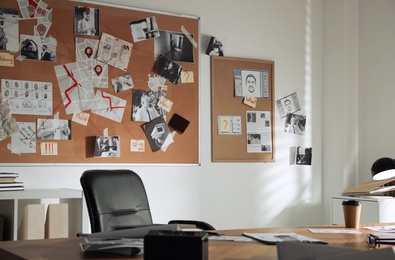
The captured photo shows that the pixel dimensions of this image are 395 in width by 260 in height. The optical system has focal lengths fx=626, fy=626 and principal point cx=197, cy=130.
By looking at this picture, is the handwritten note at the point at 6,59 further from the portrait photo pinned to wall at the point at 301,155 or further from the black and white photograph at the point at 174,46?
the portrait photo pinned to wall at the point at 301,155

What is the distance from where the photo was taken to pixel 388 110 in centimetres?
547

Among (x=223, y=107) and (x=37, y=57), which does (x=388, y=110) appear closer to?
(x=223, y=107)

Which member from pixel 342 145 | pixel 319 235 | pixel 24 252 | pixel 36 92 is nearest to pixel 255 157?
pixel 342 145

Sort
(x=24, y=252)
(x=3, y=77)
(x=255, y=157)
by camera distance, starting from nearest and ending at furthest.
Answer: (x=24, y=252) < (x=3, y=77) < (x=255, y=157)

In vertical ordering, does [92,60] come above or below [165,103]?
above

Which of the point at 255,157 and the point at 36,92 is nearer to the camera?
the point at 36,92

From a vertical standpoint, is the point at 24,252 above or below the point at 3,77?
below

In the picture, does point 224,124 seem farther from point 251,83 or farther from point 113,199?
point 113,199

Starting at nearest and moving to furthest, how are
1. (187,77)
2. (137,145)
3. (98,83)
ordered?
(98,83) < (137,145) < (187,77)

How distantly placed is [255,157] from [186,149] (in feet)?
2.29

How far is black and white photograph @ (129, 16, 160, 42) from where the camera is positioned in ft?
15.6

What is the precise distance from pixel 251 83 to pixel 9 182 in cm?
231

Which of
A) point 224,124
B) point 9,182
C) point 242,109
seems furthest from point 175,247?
point 242,109

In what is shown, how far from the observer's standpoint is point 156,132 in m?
4.79
